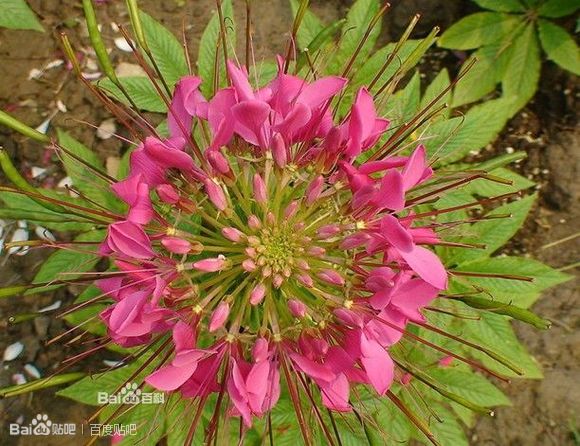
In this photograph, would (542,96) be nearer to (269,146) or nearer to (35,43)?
(269,146)

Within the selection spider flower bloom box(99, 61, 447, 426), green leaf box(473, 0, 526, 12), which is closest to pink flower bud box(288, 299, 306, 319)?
spider flower bloom box(99, 61, 447, 426)

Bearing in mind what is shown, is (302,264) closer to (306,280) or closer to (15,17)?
(306,280)

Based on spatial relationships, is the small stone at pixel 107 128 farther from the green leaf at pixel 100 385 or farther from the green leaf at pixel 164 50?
the green leaf at pixel 100 385

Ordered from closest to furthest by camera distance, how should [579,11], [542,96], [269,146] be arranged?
[269,146]
[579,11]
[542,96]

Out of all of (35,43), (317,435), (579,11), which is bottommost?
(317,435)

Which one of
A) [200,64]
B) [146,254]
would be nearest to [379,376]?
[146,254]

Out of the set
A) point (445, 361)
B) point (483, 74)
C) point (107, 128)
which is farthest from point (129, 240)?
point (483, 74)

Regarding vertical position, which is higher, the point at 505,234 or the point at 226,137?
the point at 226,137
